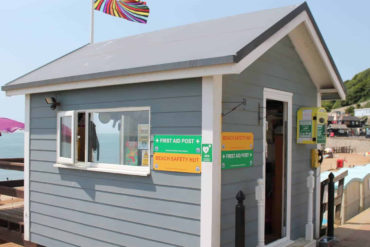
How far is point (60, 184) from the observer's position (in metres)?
5.70

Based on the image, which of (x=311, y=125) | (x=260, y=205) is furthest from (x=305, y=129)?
(x=260, y=205)

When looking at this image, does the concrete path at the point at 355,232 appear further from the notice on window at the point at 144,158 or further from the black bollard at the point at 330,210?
the notice on window at the point at 144,158

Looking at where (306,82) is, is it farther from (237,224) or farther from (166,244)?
(166,244)

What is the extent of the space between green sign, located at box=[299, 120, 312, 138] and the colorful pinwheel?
5674mm

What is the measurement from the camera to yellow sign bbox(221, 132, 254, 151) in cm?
420

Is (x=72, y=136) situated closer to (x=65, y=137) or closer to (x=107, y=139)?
(x=65, y=137)

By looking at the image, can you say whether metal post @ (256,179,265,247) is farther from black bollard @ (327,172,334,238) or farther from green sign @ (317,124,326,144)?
black bollard @ (327,172,334,238)

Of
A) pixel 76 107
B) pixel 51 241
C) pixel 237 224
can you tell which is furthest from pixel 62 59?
pixel 237 224

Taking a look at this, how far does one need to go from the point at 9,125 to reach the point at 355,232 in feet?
30.1

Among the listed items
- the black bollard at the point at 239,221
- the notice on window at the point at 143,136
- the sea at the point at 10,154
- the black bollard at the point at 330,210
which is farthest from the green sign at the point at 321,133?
the sea at the point at 10,154

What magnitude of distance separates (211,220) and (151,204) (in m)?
0.89

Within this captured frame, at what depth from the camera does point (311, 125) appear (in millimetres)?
5715

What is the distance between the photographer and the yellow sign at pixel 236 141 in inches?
165

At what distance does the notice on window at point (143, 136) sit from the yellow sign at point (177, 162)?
0.28 metres
